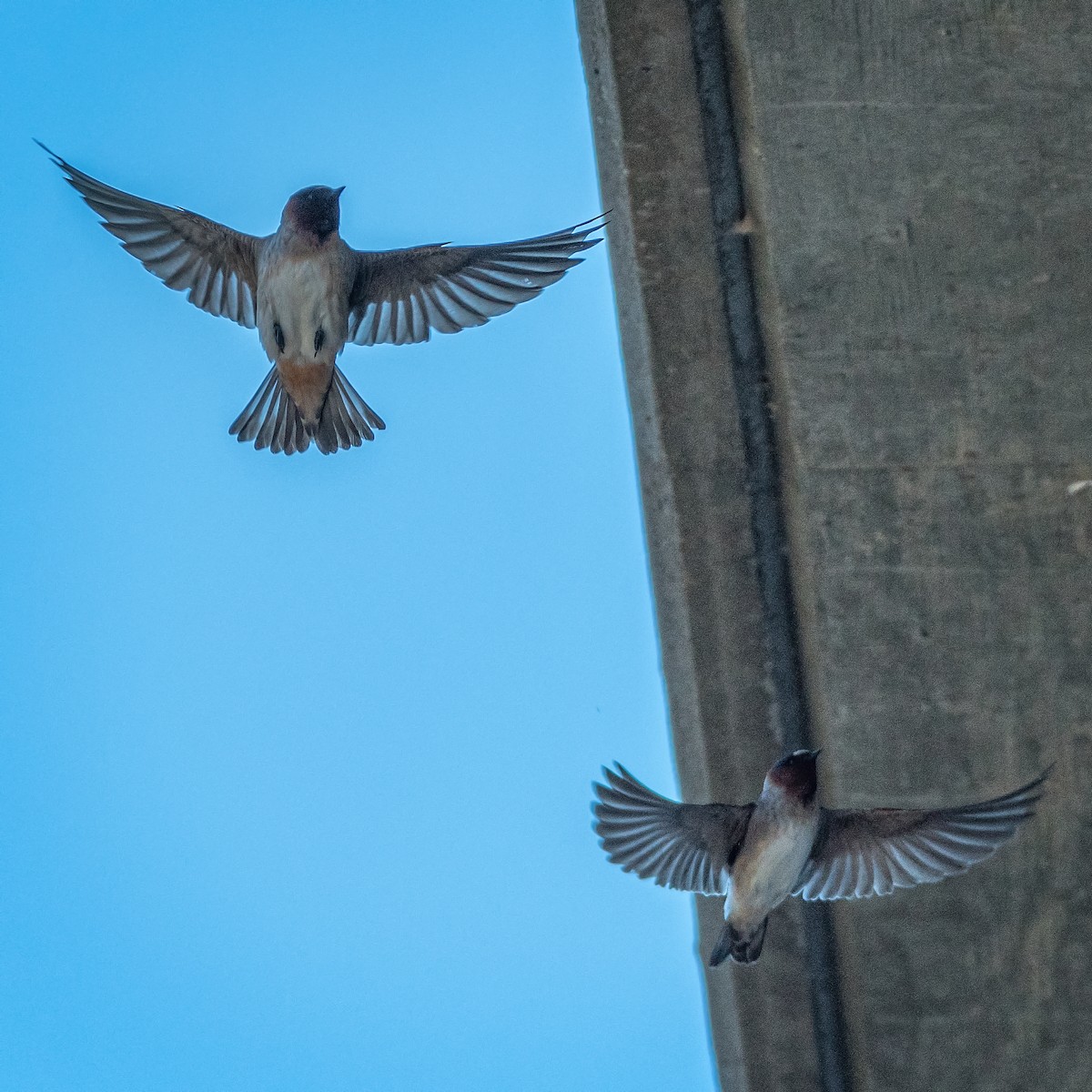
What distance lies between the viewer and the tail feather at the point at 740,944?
175 inches

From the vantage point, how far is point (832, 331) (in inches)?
184

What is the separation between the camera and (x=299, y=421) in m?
4.89

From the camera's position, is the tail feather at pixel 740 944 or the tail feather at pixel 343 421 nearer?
the tail feather at pixel 740 944

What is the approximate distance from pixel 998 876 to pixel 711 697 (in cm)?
92

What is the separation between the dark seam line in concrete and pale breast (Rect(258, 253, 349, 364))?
3.54ft

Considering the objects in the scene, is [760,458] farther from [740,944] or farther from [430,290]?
[740,944]

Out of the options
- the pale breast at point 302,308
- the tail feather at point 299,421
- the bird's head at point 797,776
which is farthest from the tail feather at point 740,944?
the pale breast at point 302,308

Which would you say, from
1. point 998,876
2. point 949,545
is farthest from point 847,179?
point 998,876

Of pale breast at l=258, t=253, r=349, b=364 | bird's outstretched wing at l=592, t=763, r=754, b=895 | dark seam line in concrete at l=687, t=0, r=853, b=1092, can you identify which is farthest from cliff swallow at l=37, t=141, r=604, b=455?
bird's outstretched wing at l=592, t=763, r=754, b=895

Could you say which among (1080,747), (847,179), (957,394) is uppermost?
(847,179)

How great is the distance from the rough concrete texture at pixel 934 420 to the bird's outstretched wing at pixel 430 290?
435 mm

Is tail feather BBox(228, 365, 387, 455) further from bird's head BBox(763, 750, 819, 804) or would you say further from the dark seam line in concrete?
bird's head BBox(763, 750, 819, 804)

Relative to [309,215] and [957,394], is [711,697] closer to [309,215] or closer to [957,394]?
[957,394]

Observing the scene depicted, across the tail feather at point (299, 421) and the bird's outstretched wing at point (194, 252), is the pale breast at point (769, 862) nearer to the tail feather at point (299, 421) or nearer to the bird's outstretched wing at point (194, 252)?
the tail feather at point (299, 421)
